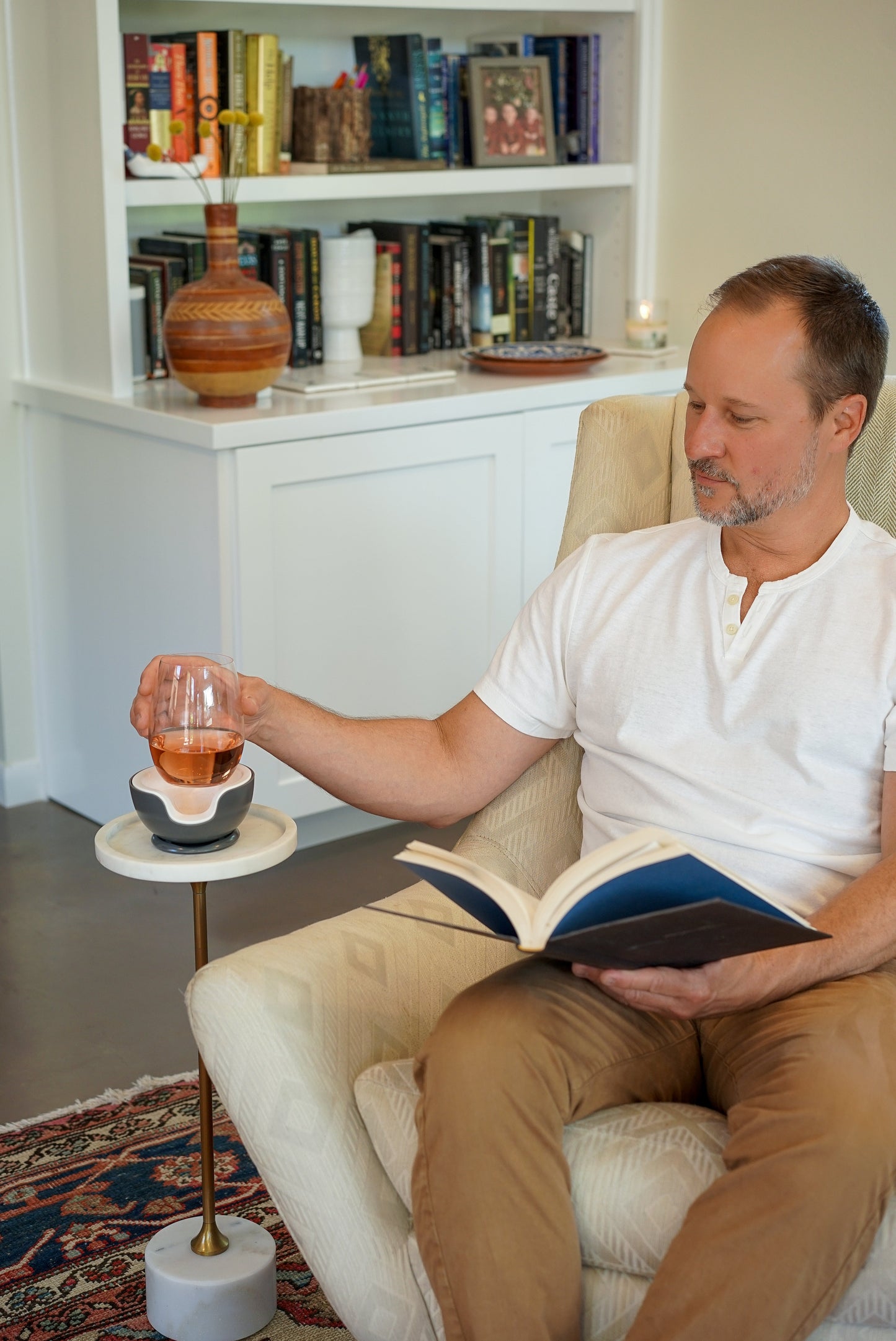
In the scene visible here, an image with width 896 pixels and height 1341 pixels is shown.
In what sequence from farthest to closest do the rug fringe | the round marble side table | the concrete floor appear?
the concrete floor → the rug fringe → the round marble side table

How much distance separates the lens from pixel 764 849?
1518 millimetres

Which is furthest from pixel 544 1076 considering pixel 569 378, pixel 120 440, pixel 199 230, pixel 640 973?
pixel 199 230

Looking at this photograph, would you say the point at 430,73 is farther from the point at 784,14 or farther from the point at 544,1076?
the point at 544,1076

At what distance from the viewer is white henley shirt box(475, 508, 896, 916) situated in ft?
4.93

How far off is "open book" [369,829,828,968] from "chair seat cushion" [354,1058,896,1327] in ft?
0.50

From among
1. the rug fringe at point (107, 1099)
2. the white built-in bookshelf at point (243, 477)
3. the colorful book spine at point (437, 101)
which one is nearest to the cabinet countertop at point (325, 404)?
the white built-in bookshelf at point (243, 477)

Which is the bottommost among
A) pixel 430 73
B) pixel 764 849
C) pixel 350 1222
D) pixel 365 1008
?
pixel 350 1222

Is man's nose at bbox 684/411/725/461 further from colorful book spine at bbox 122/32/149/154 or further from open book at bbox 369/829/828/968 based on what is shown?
colorful book spine at bbox 122/32/149/154

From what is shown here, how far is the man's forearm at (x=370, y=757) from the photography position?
5.22 ft

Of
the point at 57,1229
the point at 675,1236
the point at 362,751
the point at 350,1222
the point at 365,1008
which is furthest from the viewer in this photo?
the point at 57,1229

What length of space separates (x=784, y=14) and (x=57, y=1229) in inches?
102

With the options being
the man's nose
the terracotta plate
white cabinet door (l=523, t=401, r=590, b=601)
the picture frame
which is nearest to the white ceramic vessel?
the terracotta plate

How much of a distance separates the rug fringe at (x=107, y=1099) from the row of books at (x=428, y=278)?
1380 millimetres

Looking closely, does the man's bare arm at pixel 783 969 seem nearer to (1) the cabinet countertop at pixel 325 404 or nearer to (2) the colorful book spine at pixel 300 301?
(1) the cabinet countertop at pixel 325 404
